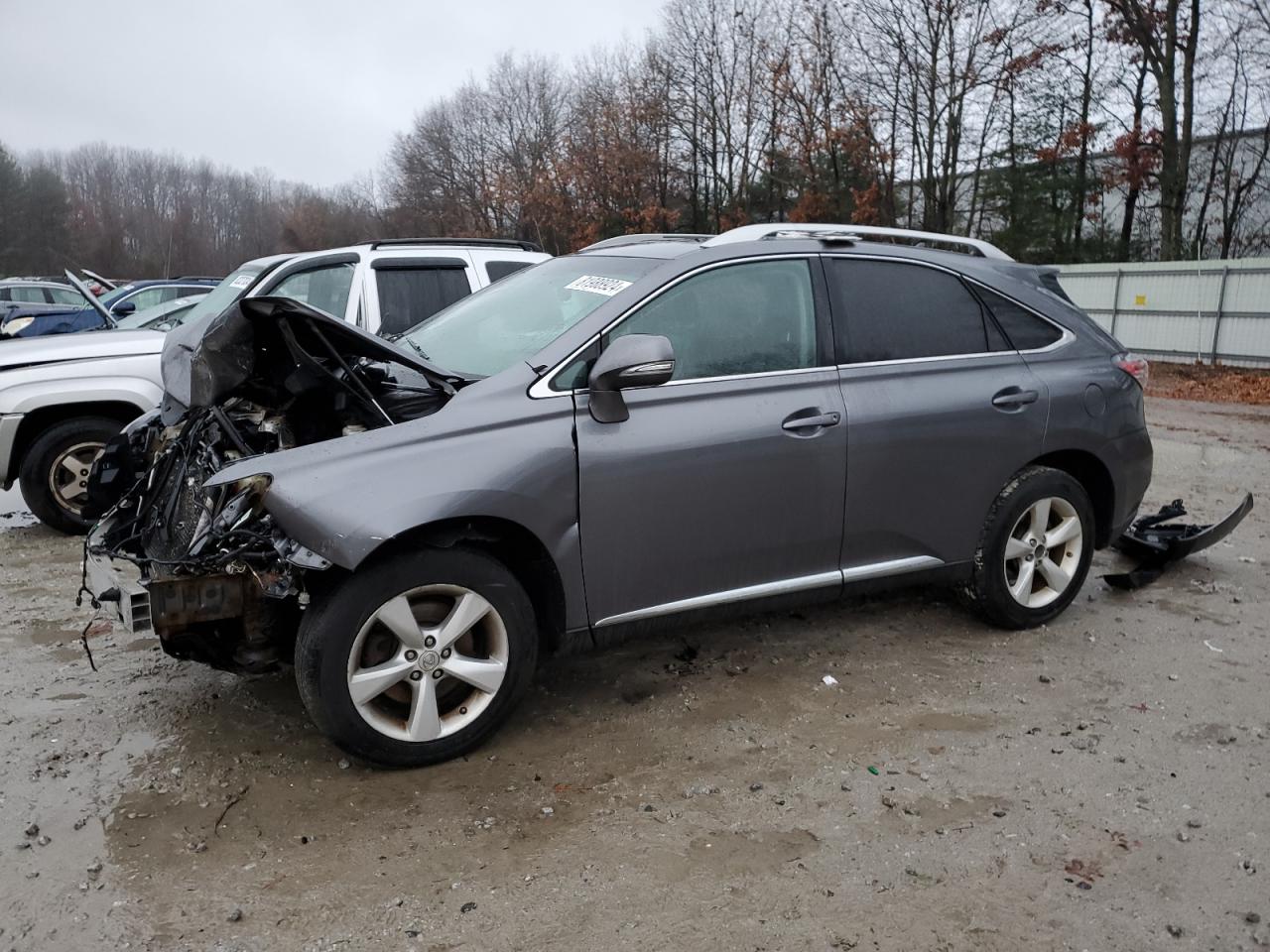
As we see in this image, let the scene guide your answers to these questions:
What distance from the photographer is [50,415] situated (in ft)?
21.7

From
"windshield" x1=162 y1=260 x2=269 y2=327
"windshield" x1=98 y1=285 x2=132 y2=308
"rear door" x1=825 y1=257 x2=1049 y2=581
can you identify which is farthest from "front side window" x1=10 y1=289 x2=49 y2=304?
"rear door" x1=825 y1=257 x2=1049 y2=581

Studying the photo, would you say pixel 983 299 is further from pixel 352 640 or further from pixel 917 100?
pixel 917 100

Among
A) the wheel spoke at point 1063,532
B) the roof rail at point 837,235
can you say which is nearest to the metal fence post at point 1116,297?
the roof rail at point 837,235

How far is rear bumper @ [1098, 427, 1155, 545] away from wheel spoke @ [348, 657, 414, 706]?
3.50 m

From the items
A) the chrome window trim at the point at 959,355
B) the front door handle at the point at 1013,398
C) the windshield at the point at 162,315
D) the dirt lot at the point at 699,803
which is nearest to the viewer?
the dirt lot at the point at 699,803

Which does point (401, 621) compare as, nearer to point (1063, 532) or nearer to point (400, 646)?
point (400, 646)

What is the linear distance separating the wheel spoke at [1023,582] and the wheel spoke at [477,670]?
8.51 feet

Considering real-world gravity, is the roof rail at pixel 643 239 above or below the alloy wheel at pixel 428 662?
Result: above

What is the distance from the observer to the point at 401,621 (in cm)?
331

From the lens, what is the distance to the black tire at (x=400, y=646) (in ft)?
10.6

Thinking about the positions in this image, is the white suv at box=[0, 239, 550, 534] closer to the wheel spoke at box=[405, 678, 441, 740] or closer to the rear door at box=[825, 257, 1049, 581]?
the rear door at box=[825, 257, 1049, 581]

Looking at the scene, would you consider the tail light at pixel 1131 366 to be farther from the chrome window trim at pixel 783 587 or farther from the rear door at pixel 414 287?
the rear door at pixel 414 287

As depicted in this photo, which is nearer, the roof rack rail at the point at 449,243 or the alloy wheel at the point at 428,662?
the alloy wheel at the point at 428,662

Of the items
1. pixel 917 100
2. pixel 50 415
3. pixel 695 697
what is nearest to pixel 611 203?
pixel 917 100
